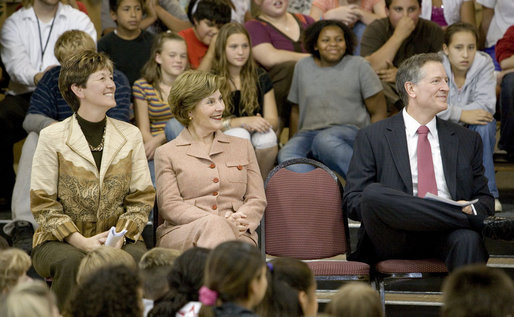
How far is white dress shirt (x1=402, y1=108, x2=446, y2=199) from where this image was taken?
391 centimetres

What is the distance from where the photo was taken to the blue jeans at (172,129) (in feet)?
15.6

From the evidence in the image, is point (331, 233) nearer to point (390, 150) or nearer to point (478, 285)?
point (390, 150)

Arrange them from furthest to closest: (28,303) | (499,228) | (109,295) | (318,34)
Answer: (318,34), (499,228), (109,295), (28,303)

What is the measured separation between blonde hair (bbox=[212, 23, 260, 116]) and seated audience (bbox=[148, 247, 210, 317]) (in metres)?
2.28

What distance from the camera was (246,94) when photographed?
5074 mm

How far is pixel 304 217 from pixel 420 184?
0.56 m

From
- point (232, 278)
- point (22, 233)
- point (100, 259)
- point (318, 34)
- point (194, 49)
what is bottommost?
point (22, 233)

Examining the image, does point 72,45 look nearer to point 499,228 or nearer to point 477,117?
point 477,117

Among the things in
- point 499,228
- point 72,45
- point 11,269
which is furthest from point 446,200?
point 72,45

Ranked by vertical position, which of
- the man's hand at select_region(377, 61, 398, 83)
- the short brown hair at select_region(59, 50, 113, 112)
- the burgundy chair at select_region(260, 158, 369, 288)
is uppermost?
the short brown hair at select_region(59, 50, 113, 112)

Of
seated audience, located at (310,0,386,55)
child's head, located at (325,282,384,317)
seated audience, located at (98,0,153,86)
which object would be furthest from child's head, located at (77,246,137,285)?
seated audience, located at (310,0,386,55)

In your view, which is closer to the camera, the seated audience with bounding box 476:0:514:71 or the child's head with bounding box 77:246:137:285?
the child's head with bounding box 77:246:137:285

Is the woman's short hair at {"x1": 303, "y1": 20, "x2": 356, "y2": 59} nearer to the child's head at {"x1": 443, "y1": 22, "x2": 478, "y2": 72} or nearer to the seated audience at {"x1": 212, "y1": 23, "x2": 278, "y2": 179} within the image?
the seated audience at {"x1": 212, "y1": 23, "x2": 278, "y2": 179}

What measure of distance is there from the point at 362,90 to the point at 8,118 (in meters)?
2.17
